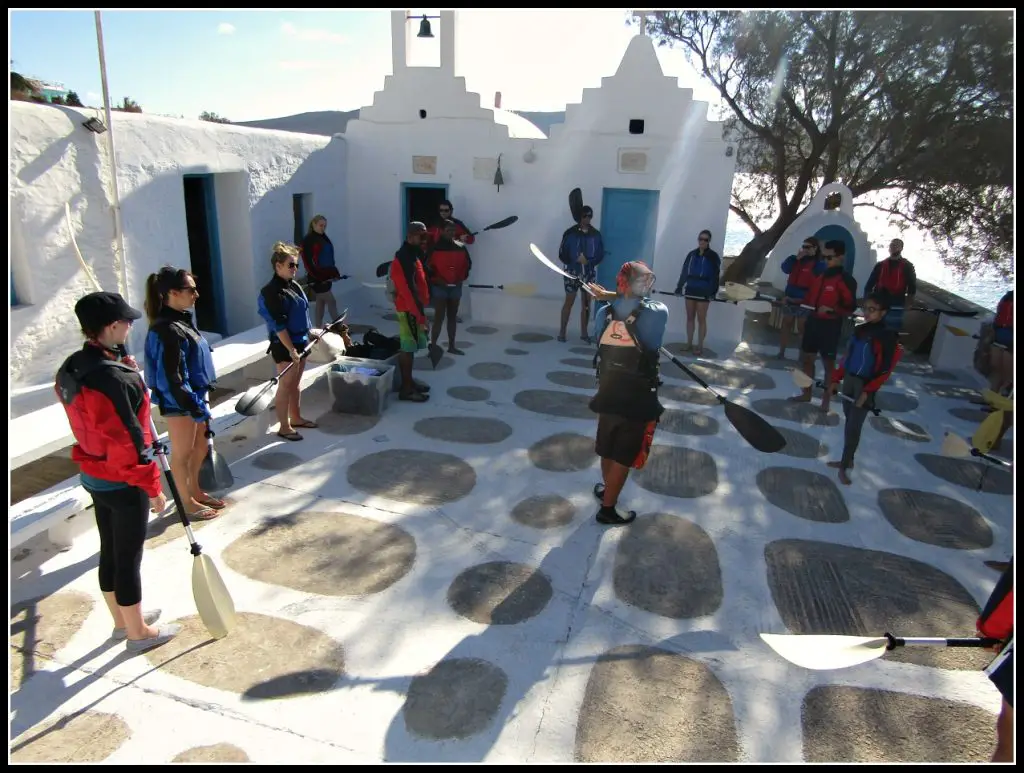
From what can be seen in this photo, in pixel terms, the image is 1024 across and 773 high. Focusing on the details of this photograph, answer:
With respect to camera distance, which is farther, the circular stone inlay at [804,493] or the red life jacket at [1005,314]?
the red life jacket at [1005,314]

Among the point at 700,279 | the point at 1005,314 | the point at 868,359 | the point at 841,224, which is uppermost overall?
the point at 841,224

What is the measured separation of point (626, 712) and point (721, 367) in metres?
6.32

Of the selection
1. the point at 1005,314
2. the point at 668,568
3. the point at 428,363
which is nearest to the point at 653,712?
the point at 668,568

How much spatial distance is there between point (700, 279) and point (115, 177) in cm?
693

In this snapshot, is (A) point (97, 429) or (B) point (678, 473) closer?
(A) point (97, 429)

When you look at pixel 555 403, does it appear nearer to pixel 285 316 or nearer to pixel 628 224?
pixel 285 316

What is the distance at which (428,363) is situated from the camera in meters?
8.18

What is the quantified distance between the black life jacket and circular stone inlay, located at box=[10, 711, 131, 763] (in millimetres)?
3223

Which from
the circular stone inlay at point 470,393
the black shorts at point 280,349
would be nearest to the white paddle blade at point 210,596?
the black shorts at point 280,349

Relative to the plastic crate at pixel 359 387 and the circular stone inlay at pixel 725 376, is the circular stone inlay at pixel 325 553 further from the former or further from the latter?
the circular stone inlay at pixel 725 376

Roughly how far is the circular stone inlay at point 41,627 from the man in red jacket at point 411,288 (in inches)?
139

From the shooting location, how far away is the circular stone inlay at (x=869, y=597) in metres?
3.71

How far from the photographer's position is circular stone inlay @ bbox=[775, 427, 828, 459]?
19.9ft

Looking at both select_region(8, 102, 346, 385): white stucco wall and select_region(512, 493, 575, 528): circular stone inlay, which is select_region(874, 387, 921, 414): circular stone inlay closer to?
select_region(512, 493, 575, 528): circular stone inlay
